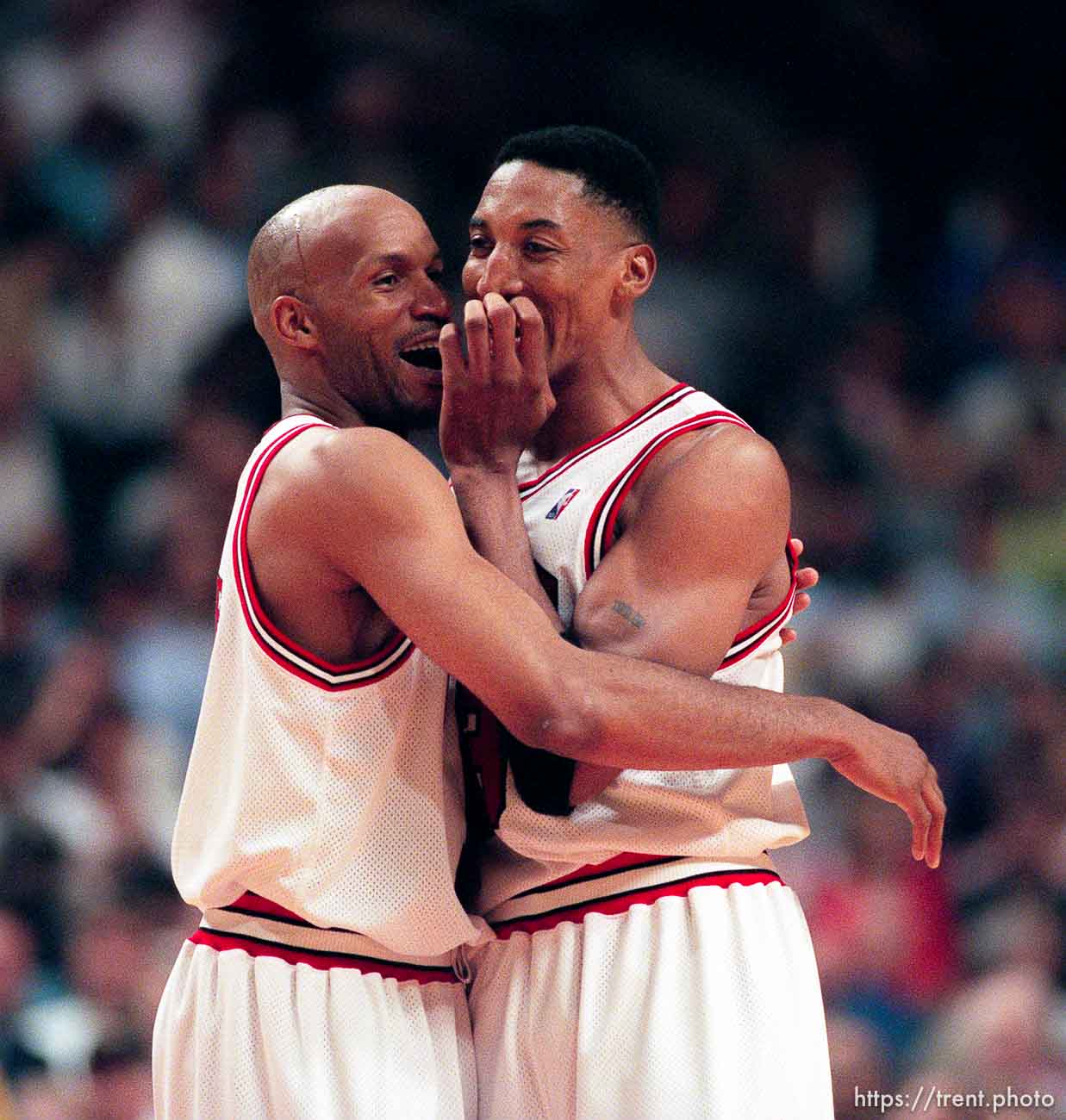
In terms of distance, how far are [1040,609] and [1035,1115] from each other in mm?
1837

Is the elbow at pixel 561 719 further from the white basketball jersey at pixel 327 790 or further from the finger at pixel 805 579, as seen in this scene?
the finger at pixel 805 579

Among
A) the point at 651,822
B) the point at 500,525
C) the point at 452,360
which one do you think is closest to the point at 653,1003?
the point at 651,822

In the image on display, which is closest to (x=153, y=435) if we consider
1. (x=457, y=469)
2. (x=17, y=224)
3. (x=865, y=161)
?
(x=17, y=224)

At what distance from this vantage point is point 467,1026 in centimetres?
271

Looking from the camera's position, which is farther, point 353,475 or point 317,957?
→ point 317,957

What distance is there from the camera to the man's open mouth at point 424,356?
9.33ft

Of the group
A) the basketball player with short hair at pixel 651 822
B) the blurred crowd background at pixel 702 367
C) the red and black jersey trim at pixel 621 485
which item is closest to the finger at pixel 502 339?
the basketball player with short hair at pixel 651 822

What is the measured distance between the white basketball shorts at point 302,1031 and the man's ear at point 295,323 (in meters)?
0.96

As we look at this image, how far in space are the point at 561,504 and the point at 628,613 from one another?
322 mm

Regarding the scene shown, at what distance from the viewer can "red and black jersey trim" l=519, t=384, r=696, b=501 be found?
2846 millimetres

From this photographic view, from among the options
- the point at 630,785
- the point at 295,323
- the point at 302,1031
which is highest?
the point at 295,323

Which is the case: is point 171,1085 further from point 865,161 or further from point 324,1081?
point 865,161

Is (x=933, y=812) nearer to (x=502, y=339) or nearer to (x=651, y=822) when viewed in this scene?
(x=651, y=822)

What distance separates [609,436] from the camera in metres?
2.86
